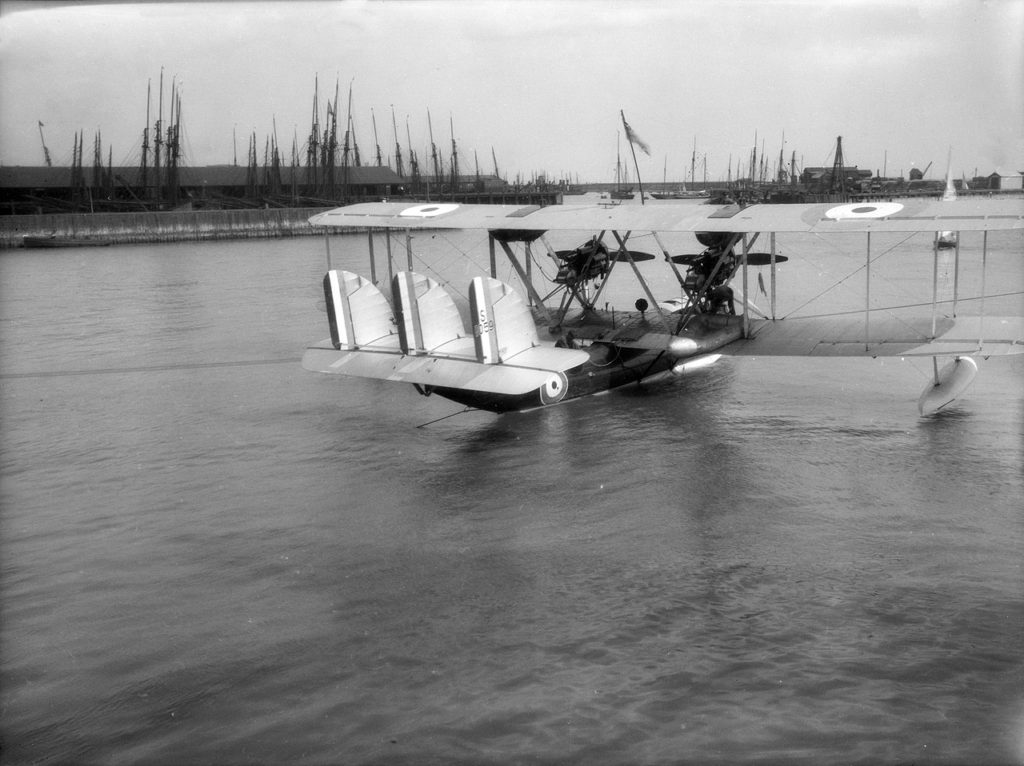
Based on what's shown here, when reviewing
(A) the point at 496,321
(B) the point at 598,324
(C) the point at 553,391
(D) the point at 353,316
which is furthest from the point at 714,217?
(D) the point at 353,316

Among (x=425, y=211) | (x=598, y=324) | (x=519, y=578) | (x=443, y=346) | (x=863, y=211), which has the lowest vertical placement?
(x=519, y=578)

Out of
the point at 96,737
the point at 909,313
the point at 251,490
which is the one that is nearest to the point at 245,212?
the point at 909,313

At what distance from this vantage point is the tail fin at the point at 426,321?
15.2 metres

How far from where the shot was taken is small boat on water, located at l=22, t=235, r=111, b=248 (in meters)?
79.9

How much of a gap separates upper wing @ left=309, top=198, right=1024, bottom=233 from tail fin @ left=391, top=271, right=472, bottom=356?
2.79 metres

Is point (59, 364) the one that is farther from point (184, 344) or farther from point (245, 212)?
point (245, 212)

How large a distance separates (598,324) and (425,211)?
14.2 ft

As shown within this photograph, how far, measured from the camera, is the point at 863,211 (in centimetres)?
1594

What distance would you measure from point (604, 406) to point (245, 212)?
82.9 meters

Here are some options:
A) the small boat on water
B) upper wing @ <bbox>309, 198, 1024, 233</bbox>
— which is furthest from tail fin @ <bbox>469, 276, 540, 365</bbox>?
the small boat on water

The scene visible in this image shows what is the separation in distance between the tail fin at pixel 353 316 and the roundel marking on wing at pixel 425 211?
3174mm

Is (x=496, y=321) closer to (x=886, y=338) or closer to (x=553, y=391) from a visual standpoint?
(x=553, y=391)

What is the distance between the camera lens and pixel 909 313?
27766 millimetres

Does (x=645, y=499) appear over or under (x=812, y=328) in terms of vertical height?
under
